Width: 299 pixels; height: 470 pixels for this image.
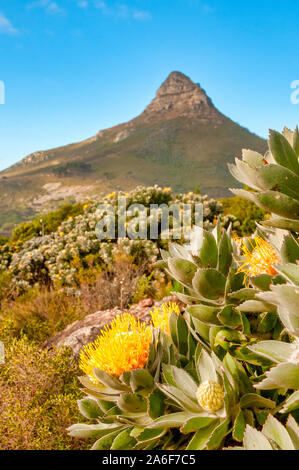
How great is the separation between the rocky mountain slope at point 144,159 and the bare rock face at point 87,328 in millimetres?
72640

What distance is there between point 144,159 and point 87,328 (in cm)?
13341

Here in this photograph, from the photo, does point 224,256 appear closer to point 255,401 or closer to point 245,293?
point 245,293

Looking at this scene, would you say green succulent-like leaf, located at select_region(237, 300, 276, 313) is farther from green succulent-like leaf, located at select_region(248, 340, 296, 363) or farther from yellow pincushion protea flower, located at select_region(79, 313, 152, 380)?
yellow pincushion protea flower, located at select_region(79, 313, 152, 380)

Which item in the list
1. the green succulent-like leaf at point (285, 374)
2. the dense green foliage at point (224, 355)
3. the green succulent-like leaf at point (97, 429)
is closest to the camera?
the green succulent-like leaf at point (285, 374)

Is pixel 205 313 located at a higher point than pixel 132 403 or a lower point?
higher

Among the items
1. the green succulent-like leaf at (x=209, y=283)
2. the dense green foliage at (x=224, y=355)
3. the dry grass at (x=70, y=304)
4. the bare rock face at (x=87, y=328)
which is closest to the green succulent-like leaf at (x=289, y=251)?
the dense green foliage at (x=224, y=355)

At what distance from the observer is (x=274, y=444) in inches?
33.6

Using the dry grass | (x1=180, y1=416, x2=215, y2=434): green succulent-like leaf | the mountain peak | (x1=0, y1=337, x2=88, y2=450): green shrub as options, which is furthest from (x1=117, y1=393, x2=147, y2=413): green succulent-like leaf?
the mountain peak

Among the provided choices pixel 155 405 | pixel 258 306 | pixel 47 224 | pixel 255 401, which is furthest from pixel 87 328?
pixel 47 224

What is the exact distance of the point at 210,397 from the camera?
1071 mm

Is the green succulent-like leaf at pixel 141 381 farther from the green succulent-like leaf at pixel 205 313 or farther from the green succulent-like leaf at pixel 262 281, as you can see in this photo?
the green succulent-like leaf at pixel 262 281

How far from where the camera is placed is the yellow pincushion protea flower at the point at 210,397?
1.07 m
